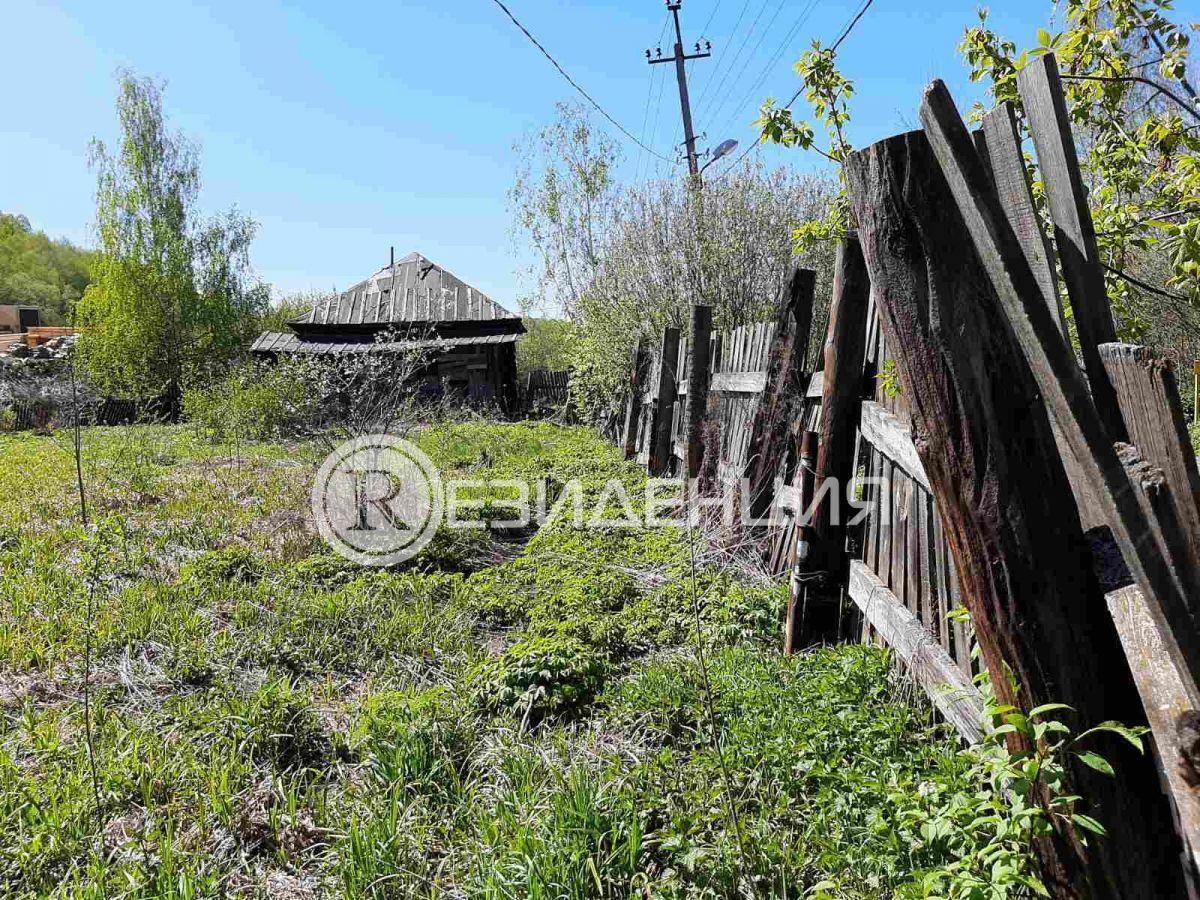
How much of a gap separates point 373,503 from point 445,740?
12.1 feet

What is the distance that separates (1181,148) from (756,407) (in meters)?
2.52

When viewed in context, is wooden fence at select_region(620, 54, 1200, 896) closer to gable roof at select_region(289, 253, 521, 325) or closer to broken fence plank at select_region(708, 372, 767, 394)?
broken fence plank at select_region(708, 372, 767, 394)

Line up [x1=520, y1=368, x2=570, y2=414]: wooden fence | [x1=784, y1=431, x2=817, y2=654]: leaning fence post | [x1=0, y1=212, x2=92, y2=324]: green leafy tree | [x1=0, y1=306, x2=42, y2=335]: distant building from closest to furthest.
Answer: [x1=784, y1=431, x2=817, y2=654]: leaning fence post < [x1=520, y1=368, x2=570, y2=414]: wooden fence < [x1=0, y1=306, x2=42, y2=335]: distant building < [x1=0, y1=212, x2=92, y2=324]: green leafy tree

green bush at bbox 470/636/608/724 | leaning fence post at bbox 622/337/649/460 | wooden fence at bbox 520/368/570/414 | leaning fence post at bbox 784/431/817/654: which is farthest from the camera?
wooden fence at bbox 520/368/570/414

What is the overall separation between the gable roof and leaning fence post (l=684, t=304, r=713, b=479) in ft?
56.6

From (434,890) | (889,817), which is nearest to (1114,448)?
(889,817)

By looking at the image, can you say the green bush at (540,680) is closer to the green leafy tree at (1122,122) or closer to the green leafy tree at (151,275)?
the green leafy tree at (1122,122)

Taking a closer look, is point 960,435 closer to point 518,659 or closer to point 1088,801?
point 1088,801

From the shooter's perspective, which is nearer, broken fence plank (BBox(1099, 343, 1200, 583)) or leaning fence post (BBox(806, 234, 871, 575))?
broken fence plank (BBox(1099, 343, 1200, 583))

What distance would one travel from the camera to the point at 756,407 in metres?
5.04

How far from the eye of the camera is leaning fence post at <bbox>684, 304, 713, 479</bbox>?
678 centimetres

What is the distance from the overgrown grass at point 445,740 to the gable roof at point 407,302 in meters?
19.4

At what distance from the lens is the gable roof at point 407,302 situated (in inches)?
938

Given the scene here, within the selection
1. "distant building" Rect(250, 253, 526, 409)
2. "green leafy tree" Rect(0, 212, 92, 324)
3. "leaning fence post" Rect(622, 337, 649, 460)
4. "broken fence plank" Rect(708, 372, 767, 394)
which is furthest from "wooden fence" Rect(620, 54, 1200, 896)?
"green leafy tree" Rect(0, 212, 92, 324)
